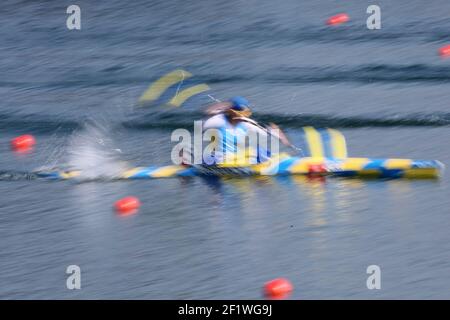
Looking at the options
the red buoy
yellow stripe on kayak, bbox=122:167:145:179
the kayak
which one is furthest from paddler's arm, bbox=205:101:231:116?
the red buoy

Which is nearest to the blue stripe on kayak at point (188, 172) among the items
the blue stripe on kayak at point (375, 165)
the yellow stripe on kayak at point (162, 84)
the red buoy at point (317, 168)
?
the red buoy at point (317, 168)

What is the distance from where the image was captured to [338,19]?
2983 centimetres

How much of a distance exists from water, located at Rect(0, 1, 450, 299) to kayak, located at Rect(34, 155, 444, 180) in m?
0.20

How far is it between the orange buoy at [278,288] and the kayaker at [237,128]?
4065 millimetres

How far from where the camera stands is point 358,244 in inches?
774

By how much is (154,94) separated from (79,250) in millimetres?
7330

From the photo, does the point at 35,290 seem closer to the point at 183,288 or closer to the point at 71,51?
the point at 183,288

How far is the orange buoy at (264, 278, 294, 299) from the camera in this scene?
1833 cm

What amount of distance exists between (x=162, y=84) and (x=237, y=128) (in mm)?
5045

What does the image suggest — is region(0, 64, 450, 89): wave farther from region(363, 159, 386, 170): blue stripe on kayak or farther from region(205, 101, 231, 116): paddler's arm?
region(363, 159, 386, 170): blue stripe on kayak

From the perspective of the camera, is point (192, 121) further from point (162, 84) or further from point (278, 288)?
point (278, 288)

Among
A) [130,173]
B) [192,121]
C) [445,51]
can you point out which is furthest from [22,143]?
[445,51]

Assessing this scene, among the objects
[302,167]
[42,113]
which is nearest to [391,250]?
[302,167]

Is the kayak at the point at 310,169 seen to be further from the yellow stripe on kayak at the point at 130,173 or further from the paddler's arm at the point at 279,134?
the paddler's arm at the point at 279,134
